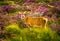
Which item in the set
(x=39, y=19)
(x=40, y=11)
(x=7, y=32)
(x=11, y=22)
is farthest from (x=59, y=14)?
(x=7, y=32)

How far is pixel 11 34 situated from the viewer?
8.95m

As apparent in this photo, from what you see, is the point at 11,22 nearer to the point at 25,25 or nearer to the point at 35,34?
the point at 25,25

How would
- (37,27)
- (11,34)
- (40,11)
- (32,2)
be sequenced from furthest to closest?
(32,2) < (40,11) < (37,27) < (11,34)

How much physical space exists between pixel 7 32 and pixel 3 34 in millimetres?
199

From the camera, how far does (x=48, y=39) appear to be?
896 centimetres

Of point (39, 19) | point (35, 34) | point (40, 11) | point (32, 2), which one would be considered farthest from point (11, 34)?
point (32, 2)

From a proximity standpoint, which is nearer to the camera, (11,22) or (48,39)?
(48,39)

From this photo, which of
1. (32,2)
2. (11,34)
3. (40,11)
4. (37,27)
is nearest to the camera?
(11,34)

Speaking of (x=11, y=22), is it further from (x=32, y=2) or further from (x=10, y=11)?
(x=32, y=2)

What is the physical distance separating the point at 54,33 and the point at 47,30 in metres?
0.31

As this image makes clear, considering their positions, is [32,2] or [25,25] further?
[32,2]

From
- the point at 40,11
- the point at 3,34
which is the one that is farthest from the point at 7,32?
the point at 40,11

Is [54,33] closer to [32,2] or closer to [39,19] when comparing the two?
[39,19]

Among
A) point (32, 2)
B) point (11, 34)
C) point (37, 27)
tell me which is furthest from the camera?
point (32, 2)
